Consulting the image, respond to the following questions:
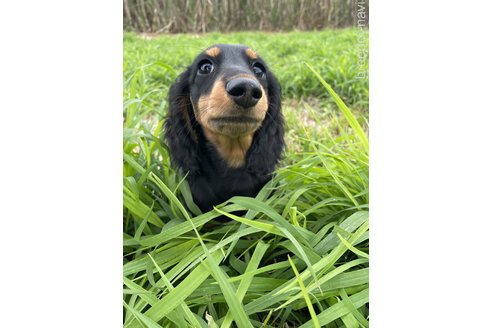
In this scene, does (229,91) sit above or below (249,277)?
above

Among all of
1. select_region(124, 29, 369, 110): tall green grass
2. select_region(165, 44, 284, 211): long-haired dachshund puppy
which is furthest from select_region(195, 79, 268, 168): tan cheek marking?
select_region(124, 29, 369, 110): tall green grass

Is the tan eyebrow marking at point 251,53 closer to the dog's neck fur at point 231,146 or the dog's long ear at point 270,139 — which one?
the dog's long ear at point 270,139

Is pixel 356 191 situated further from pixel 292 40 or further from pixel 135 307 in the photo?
pixel 135 307

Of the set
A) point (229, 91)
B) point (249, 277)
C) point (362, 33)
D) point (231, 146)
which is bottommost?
point (249, 277)

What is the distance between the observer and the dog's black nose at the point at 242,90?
959 millimetres

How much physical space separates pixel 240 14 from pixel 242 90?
0.20m

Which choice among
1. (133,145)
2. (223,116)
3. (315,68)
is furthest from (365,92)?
(133,145)

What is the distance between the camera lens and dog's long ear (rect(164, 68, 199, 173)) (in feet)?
3.64

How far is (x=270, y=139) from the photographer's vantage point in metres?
1.10

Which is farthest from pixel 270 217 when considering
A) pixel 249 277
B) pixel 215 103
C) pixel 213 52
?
pixel 213 52

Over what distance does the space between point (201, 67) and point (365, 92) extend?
0.35m

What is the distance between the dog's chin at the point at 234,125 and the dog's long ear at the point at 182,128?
0.09 metres

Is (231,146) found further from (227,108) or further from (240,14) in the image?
(240,14)

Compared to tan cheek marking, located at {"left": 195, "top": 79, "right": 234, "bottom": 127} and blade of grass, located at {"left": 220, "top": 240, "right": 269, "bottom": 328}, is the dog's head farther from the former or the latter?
blade of grass, located at {"left": 220, "top": 240, "right": 269, "bottom": 328}
